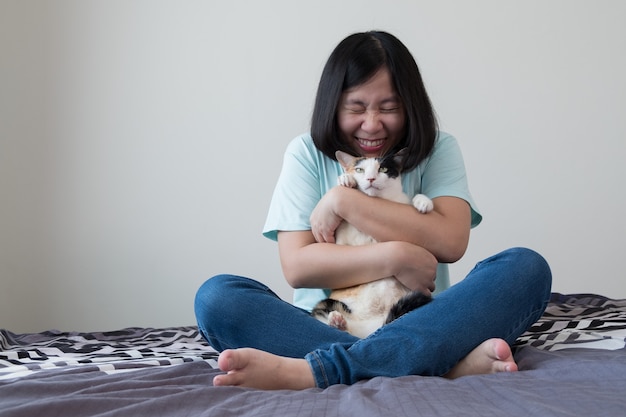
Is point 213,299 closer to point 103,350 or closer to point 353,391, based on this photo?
point 353,391

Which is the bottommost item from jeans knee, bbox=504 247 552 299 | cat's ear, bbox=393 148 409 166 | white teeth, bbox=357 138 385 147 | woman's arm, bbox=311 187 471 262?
jeans knee, bbox=504 247 552 299

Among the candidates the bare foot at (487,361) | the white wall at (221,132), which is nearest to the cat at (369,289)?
the bare foot at (487,361)

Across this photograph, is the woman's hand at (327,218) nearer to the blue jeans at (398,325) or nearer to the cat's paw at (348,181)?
the cat's paw at (348,181)

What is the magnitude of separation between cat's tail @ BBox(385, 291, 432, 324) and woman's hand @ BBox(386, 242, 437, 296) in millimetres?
32

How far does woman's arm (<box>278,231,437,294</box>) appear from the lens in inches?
54.9

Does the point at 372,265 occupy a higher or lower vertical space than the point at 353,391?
higher

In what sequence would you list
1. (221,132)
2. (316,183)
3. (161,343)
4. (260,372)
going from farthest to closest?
(221,132)
(161,343)
(316,183)
(260,372)

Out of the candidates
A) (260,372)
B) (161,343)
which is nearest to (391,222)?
(260,372)

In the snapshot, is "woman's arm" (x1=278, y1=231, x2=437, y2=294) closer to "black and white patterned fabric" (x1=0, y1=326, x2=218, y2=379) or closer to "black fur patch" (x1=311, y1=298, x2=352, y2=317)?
"black fur patch" (x1=311, y1=298, x2=352, y2=317)

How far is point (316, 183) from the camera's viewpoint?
1.69m

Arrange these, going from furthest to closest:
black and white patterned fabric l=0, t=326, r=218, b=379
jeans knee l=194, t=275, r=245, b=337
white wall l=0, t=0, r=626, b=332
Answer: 1. white wall l=0, t=0, r=626, b=332
2. black and white patterned fabric l=0, t=326, r=218, b=379
3. jeans knee l=194, t=275, r=245, b=337

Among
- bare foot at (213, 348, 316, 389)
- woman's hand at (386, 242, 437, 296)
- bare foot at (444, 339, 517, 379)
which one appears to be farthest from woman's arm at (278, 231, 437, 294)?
bare foot at (213, 348, 316, 389)

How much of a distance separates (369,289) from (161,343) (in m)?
0.68

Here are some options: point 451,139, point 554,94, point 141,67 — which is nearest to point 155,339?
point 451,139
